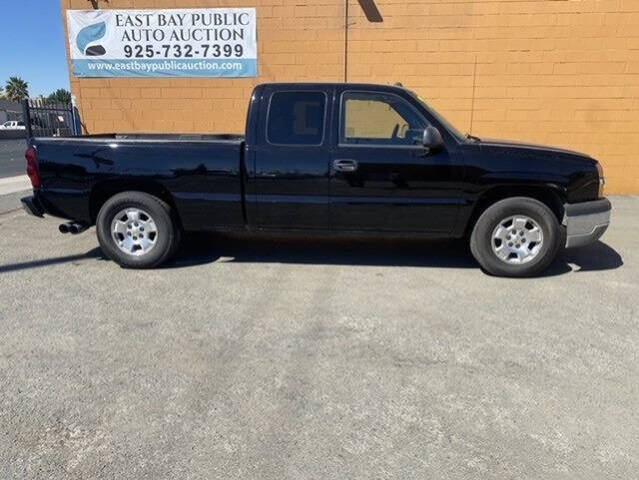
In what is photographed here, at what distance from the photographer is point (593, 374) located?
321 centimetres

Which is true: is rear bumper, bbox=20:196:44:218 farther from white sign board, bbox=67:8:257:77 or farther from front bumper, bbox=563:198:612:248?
front bumper, bbox=563:198:612:248

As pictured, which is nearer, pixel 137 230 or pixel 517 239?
pixel 517 239

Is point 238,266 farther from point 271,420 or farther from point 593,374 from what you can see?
point 593,374

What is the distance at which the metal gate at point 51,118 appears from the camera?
1008cm

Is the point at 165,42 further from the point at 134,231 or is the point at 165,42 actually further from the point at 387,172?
the point at 387,172

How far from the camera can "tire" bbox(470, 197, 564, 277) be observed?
4898 mm

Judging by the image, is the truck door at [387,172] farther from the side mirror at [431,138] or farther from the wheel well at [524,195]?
the wheel well at [524,195]

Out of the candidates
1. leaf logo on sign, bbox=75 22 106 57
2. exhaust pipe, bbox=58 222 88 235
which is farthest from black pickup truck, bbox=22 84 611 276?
leaf logo on sign, bbox=75 22 106 57

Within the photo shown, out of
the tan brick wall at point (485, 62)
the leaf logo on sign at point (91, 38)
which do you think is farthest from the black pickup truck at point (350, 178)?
the leaf logo on sign at point (91, 38)

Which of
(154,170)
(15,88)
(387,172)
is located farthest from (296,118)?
(15,88)

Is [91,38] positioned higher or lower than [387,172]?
higher

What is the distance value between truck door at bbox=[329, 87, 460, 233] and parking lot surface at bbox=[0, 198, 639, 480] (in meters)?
0.59

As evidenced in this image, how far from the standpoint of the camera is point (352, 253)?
5.90m

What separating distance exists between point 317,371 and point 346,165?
2298 millimetres
